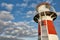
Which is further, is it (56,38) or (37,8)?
(37,8)

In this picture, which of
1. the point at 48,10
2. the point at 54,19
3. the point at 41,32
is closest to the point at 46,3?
the point at 48,10

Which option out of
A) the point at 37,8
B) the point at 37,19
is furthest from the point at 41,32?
the point at 37,8

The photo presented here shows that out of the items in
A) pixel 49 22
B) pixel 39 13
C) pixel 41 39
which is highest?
pixel 39 13

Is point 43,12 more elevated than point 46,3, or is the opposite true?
point 46,3

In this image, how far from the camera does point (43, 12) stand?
3044 cm

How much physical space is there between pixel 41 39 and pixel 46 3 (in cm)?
838

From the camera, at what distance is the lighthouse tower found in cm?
2819

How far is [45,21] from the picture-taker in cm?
2972

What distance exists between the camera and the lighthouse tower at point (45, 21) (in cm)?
2819

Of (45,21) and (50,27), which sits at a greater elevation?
(45,21)

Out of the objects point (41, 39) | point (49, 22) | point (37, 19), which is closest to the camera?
point (41, 39)

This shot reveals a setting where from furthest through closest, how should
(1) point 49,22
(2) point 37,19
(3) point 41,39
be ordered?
(2) point 37,19, (1) point 49,22, (3) point 41,39

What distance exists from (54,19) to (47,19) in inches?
112

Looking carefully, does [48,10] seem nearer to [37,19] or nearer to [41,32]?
[37,19]
